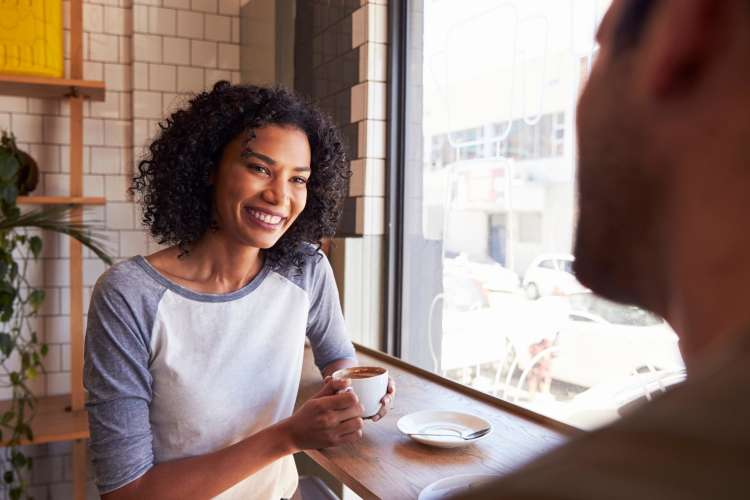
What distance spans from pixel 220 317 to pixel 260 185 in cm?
28

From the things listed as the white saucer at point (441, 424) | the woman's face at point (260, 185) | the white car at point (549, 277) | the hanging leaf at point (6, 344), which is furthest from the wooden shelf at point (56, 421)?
the white car at point (549, 277)

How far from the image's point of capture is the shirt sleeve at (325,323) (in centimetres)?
163

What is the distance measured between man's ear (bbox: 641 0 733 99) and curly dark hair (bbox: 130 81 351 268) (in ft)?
3.91

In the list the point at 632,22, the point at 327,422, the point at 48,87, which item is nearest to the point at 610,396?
the point at 327,422

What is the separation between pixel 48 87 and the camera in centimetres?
267

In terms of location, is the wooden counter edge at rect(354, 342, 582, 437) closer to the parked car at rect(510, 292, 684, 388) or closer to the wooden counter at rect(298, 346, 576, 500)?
the wooden counter at rect(298, 346, 576, 500)

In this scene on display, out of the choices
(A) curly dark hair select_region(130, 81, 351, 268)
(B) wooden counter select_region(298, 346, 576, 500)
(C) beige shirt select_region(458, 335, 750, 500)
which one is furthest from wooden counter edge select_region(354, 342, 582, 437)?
(C) beige shirt select_region(458, 335, 750, 500)

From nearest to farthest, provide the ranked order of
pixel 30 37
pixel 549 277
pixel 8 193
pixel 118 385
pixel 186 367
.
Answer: pixel 118 385 < pixel 186 367 < pixel 549 277 < pixel 8 193 < pixel 30 37

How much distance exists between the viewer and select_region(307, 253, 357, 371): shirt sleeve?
1.63 m

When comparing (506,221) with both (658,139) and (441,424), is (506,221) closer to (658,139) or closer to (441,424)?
(441,424)

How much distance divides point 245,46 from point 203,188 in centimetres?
182

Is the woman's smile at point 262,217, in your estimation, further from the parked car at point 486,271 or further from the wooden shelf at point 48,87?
the wooden shelf at point 48,87

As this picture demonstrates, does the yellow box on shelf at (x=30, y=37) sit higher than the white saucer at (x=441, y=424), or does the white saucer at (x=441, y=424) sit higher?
the yellow box on shelf at (x=30, y=37)

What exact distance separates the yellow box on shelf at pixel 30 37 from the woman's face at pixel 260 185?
1.64 metres
